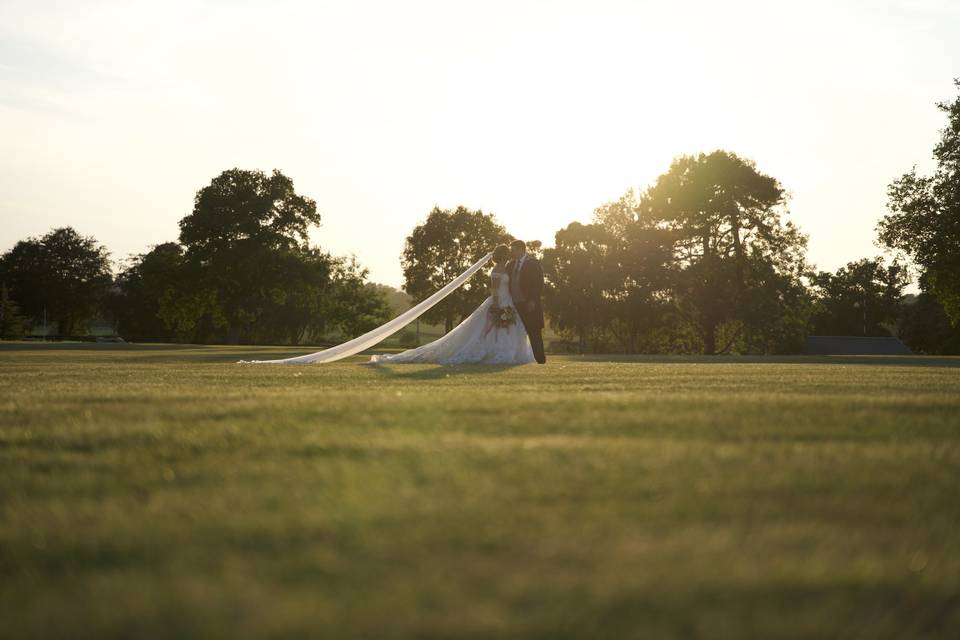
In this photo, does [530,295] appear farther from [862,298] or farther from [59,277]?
[862,298]

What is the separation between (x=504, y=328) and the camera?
22031 mm

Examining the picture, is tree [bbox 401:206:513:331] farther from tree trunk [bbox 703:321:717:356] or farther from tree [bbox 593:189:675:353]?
tree trunk [bbox 703:321:717:356]

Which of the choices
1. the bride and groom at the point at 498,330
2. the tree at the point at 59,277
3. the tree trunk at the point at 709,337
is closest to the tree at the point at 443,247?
the tree trunk at the point at 709,337

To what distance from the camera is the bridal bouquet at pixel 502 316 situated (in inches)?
866

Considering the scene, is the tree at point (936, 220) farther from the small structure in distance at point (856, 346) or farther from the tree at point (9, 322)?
the tree at point (9, 322)

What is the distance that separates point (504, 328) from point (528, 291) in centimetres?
124

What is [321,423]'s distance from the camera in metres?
5.97

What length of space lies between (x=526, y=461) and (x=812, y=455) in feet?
5.04

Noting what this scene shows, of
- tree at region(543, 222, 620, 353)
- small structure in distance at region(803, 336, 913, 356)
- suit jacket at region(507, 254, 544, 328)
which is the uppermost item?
tree at region(543, 222, 620, 353)

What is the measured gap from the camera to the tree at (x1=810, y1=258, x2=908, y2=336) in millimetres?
107000

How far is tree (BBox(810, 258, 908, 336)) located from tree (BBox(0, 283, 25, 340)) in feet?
285

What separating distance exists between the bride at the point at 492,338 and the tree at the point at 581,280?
46.5 m

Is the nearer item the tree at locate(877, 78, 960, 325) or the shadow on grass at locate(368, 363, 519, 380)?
the shadow on grass at locate(368, 363, 519, 380)

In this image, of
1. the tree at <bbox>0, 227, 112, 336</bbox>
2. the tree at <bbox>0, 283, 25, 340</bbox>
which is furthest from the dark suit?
the tree at <bbox>0, 227, 112, 336</bbox>
